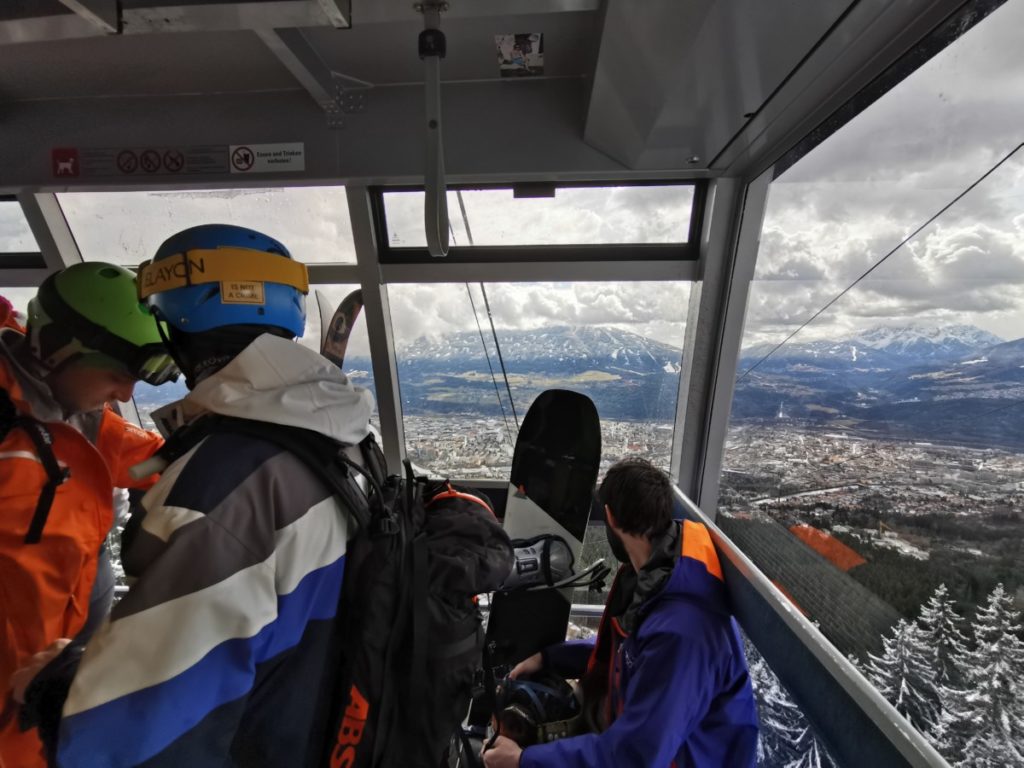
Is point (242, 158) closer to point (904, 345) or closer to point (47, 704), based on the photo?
point (47, 704)

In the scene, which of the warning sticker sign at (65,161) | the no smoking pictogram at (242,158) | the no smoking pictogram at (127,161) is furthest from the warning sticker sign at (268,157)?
the warning sticker sign at (65,161)

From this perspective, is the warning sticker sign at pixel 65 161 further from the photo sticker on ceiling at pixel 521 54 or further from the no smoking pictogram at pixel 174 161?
the photo sticker on ceiling at pixel 521 54

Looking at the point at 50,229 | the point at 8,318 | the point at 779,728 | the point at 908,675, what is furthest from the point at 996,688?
the point at 50,229

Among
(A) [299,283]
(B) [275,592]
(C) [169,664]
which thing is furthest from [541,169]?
(C) [169,664]

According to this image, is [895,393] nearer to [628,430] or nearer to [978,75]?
[978,75]

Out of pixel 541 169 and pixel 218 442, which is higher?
pixel 541 169

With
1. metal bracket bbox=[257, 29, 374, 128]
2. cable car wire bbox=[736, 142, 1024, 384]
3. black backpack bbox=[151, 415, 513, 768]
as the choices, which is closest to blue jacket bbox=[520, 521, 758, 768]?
black backpack bbox=[151, 415, 513, 768]

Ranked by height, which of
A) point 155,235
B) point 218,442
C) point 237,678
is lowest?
point 237,678
